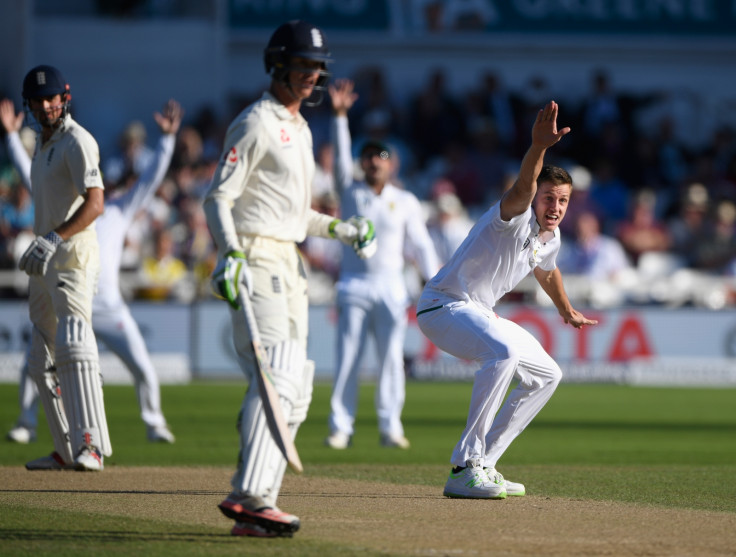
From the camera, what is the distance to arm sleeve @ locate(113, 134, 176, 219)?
30.8 ft

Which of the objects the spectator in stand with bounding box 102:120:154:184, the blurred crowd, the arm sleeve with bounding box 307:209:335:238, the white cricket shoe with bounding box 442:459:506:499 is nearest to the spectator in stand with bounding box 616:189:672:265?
the blurred crowd

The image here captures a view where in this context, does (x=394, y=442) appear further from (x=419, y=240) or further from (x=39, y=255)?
(x=39, y=255)

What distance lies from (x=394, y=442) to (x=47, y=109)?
4.00 metres

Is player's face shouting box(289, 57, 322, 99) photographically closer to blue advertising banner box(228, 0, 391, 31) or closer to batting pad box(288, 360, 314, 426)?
batting pad box(288, 360, 314, 426)

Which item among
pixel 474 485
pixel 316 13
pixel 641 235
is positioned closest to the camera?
pixel 474 485

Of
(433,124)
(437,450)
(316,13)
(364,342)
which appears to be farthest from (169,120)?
(316,13)

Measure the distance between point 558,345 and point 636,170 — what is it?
560 centimetres

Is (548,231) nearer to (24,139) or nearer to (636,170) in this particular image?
(24,139)

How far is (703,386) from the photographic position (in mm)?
17172

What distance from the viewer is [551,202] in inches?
267

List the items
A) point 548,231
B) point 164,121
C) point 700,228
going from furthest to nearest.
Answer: point 700,228 → point 164,121 → point 548,231

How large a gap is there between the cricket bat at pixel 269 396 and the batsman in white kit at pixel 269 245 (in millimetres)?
38

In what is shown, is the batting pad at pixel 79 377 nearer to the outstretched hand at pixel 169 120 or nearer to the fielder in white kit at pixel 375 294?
the outstretched hand at pixel 169 120

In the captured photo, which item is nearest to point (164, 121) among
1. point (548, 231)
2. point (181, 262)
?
point (548, 231)
